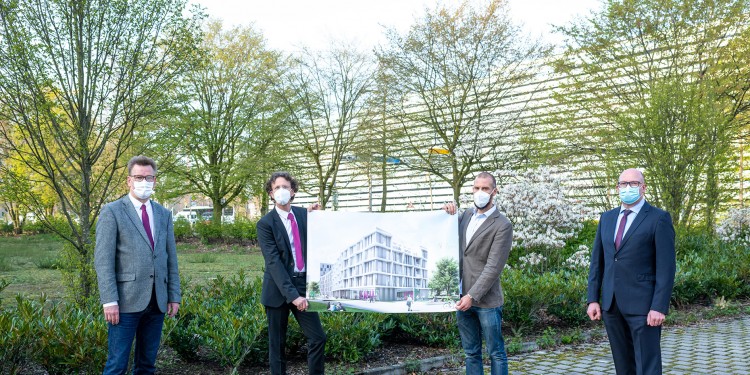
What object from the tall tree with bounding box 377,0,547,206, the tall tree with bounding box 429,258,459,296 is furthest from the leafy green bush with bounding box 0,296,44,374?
the tall tree with bounding box 377,0,547,206

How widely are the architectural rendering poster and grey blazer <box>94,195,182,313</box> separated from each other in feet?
4.22

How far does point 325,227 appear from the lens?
5453mm

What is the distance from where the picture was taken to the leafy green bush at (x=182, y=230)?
32625 millimetres

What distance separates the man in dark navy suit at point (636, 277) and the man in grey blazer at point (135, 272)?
350 centimetres

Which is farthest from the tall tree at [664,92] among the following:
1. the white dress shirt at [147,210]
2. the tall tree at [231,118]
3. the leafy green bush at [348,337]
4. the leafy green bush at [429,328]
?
the tall tree at [231,118]

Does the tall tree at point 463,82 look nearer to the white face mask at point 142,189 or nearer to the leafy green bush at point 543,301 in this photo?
the leafy green bush at point 543,301

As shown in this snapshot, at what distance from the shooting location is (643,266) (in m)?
4.68

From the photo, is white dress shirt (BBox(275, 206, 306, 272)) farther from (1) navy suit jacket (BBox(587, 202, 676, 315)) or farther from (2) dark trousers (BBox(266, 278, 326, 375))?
(1) navy suit jacket (BBox(587, 202, 676, 315))

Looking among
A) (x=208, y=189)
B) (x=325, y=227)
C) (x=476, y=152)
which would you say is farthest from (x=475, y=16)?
(x=325, y=227)

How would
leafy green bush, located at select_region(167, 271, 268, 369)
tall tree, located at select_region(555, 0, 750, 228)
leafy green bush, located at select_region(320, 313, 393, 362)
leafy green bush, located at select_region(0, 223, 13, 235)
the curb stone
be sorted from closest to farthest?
leafy green bush, located at select_region(167, 271, 268, 369), the curb stone, leafy green bush, located at select_region(320, 313, 393, 362), tall tree, located at select_region(555, 0, 750, 228), leafy green bush, located at select_region(0, 223, 13, 235)

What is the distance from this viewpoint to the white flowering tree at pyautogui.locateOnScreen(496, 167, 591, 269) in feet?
41.9

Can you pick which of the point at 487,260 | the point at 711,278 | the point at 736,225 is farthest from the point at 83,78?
the point at 736,225

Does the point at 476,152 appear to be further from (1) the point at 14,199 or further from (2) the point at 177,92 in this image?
(1) the point at 14,199

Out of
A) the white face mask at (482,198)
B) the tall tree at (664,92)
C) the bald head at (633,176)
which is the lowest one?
the white face mask at (482,198)
